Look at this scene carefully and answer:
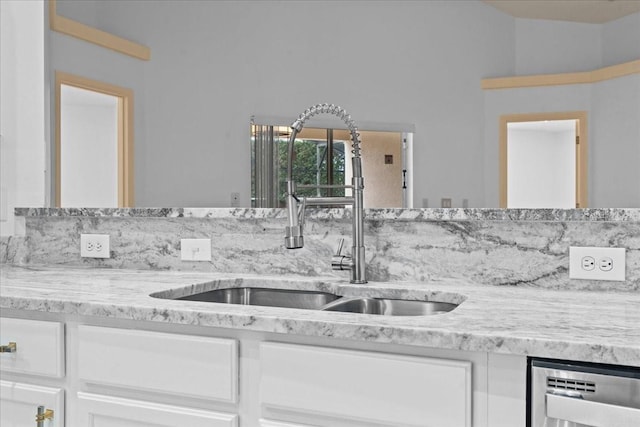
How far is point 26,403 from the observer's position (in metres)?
1.48

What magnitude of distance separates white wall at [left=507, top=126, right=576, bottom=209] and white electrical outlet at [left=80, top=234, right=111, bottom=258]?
141 centimetres

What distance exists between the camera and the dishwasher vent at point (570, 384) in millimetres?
993

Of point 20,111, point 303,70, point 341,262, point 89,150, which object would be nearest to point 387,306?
point 341,262

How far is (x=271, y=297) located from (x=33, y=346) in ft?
2.20

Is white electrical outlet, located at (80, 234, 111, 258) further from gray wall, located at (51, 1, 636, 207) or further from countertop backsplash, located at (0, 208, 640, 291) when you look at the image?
gray wall, located at (51, 1, 636, 207)

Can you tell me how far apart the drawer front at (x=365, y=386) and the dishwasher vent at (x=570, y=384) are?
15 centimetres

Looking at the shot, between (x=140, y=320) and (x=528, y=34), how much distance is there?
1.29m

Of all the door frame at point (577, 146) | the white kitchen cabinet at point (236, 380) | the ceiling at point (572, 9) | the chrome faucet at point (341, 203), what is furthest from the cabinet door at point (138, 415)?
the ceiling at point (572, 9)

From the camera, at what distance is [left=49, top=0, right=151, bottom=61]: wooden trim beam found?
205 centimetres

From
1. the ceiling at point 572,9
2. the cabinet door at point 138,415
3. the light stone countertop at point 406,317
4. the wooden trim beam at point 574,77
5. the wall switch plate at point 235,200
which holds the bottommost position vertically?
the cabinet door at point 138,415

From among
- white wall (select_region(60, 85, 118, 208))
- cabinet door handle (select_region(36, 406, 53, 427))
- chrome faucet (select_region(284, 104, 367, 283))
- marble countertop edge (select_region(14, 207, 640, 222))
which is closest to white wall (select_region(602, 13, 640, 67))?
marble countertop edge (select_region(14, 207, 640, 222))

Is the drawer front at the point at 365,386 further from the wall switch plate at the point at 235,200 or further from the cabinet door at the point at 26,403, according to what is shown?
the wall switch plate at the point at 235,200

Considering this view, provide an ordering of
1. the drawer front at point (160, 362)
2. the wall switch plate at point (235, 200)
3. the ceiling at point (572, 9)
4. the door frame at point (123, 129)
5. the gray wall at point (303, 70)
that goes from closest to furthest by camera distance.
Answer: the drawer front at point (160, 362) < the ceiling at point (572, 9) < the gray wall at point (303, 70) < the wall switch plate at point (235, 200) < the door frame at point (123, 129)

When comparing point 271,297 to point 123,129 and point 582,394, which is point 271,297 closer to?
point 123,129
